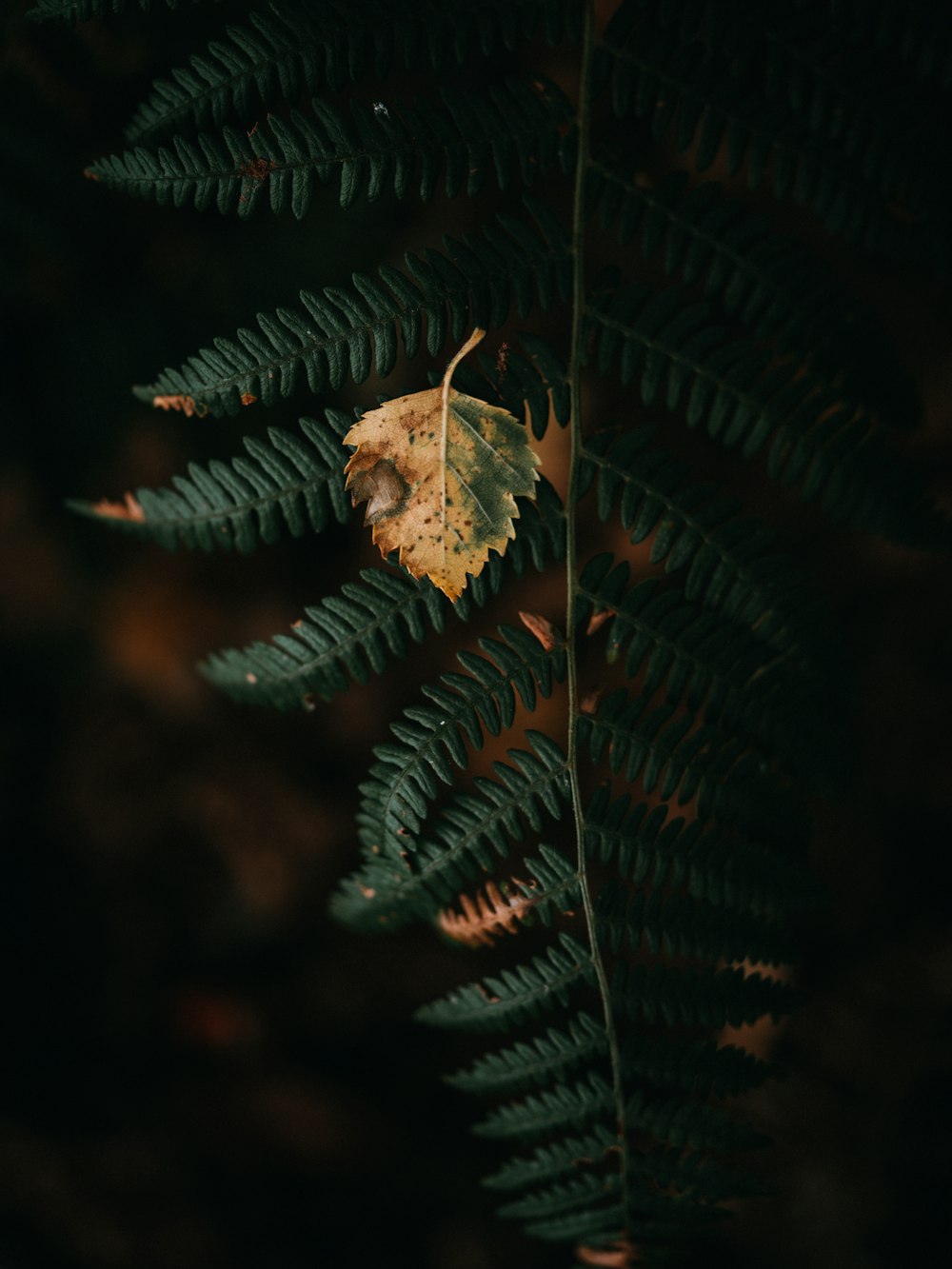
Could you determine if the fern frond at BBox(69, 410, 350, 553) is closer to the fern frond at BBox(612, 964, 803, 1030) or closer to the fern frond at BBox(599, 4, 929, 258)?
the fern frond at BBox(599, 4, 929, 258)

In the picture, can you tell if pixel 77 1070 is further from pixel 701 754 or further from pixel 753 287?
pixel 753 287

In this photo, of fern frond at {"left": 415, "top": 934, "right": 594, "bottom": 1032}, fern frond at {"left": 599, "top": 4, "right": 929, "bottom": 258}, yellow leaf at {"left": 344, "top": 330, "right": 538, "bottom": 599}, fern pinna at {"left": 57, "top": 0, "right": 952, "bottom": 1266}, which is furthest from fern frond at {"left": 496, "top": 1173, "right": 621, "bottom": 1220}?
fern frond at {"left": 599, "top": 4, "right": 929, "bottom": 258}

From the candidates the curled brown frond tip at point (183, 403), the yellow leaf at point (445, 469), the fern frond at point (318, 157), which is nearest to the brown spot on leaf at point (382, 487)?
the yellow leaf at point (445, 469)

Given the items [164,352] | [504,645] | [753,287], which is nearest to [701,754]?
[504,645]

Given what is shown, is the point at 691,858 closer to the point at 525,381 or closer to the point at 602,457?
the point at 602,457

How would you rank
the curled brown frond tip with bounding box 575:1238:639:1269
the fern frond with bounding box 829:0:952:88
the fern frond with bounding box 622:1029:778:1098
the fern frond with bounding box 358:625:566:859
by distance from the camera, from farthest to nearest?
the curled brown frond tip with bounding box 575:1238:639:1269, the fern frond with bounding box 622:1029:778:1098, the fern frond with bounding box 358:625:566:859, the fern frond with bounding box 829:0:952:88

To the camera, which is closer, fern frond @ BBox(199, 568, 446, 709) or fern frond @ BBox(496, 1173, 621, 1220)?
fern frond @ BBox(199, 568, 446, 709)

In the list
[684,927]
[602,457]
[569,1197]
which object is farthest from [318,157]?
[569,1197]
